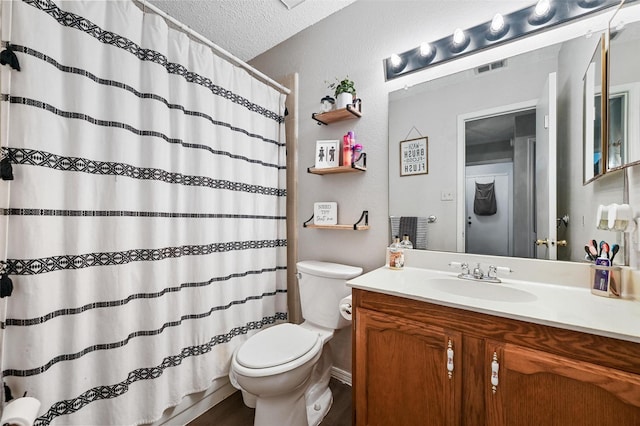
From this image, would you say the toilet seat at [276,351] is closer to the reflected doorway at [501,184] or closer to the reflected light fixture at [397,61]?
the reflected doorway at [501,184]

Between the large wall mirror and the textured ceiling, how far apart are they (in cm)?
89

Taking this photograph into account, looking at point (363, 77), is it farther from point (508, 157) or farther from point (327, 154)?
point (508, 157)

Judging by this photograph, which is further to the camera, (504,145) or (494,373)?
(504,145)

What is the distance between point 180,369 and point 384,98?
6.28 feet

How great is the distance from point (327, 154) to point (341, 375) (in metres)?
1.51

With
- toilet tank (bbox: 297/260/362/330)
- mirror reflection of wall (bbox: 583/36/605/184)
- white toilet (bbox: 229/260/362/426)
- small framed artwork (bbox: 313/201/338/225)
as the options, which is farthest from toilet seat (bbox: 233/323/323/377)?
mirror reflection of wall (bbox: 583/36/605/184)

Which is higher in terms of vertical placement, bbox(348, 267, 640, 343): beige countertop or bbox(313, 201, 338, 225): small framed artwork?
bbox(313, 201, 338, 225): small framed artwork

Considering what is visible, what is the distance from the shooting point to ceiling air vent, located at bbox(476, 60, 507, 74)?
1293 mm

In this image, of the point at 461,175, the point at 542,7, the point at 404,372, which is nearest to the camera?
the point at 404,372

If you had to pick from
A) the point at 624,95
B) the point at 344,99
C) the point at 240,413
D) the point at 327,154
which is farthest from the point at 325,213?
the point at 624,95

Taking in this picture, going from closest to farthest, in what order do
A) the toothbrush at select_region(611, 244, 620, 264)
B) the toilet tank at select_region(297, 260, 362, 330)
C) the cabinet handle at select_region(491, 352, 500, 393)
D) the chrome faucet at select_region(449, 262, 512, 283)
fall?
the cabinet handle at select_region(491, 352, 500, 393)
the toothbrush at select_region(611, 244, 620, 264)
the chrome faucet at select_region(449, 262, 512, 283)
the toilet tank at select_region(297, 260, 362, 330)

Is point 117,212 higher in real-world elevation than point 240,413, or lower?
higher

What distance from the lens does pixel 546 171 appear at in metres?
1.19

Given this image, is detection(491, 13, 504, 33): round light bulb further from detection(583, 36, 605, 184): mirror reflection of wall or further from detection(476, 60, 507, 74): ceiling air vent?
detection(583, 36, 605, 184): mirror reflection of wall
